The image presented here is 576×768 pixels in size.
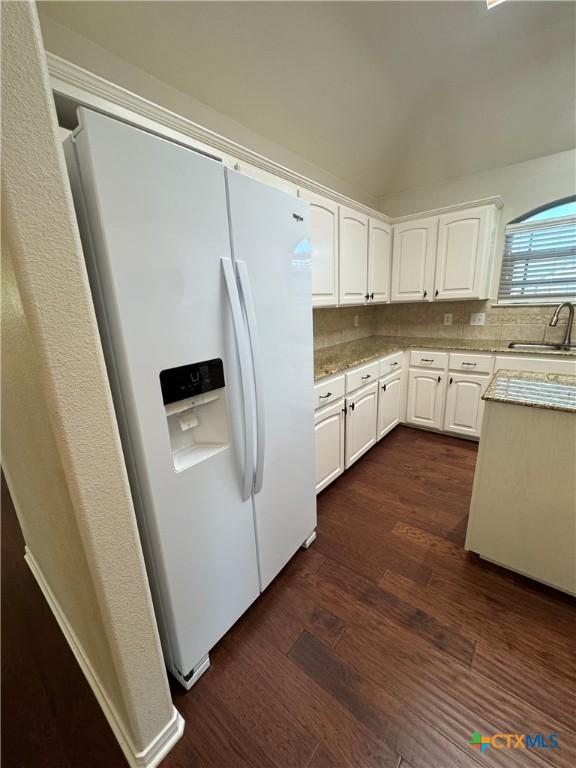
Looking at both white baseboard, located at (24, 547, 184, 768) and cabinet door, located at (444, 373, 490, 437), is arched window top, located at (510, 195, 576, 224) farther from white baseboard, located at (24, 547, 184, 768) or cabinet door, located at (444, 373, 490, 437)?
white baseboard, located at (24, 547, 184, 768)

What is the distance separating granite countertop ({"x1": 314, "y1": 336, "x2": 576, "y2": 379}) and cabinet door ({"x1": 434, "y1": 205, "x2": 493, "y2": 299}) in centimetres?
46

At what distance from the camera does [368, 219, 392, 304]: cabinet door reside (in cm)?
271

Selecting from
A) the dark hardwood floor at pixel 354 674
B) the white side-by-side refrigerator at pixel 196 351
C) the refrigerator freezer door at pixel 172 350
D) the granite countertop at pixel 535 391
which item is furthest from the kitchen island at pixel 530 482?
the refrigerator freezer door at pixel 172 350

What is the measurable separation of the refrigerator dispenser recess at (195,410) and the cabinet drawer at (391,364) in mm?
1912

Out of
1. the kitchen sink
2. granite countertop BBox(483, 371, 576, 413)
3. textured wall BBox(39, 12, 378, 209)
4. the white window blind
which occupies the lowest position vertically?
granite countertop BBox(483, 371, 576, 413)

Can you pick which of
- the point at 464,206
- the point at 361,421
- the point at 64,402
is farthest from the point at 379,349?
the point at 64,402

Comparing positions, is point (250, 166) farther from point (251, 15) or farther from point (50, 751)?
point (50, 751)

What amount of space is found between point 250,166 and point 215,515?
1.70 m

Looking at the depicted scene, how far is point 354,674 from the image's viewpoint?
1.17 m

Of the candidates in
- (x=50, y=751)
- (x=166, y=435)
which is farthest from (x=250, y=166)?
(x=50, y=751)

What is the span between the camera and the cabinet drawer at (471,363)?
266 centimetres

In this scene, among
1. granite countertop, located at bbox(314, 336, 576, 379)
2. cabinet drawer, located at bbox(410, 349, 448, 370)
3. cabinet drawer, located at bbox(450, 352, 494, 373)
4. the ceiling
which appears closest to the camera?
the ceiling

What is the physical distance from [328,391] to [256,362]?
937mm

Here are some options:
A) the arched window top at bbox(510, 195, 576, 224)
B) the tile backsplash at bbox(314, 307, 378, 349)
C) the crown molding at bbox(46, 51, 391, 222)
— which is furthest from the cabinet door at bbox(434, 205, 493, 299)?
the crown molding at bbox(46, 51, 391, 222)
